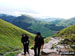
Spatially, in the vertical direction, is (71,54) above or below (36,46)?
below

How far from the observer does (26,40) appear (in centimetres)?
2694

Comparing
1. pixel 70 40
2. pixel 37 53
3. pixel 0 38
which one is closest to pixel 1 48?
pixel 0 38

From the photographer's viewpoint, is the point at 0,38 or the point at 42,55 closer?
the point at 42,55

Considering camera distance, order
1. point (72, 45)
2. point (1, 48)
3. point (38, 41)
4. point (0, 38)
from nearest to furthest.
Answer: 1. point (38, 41)
2. point (72, 45)
3. point (1, 48)
4. point (0, 38)

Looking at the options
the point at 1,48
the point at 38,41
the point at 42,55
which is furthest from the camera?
the point at 1,48

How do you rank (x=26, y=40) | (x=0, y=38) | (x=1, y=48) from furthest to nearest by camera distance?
(x=0, y=38) < (x=1, y=48) < (x=26, y=40)

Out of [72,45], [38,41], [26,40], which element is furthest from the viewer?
[72,45]

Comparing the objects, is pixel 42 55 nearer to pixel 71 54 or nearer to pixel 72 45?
pixel 71 54

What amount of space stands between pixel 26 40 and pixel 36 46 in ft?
17.1

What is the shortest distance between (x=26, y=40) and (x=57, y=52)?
8.85m

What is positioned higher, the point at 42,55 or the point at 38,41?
the point at 38,41

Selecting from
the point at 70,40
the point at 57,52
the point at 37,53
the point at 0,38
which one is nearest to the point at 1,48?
the point at 0,38

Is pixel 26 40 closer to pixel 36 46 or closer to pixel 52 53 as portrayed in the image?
pixel 36 46

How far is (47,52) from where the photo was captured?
31875 mm
